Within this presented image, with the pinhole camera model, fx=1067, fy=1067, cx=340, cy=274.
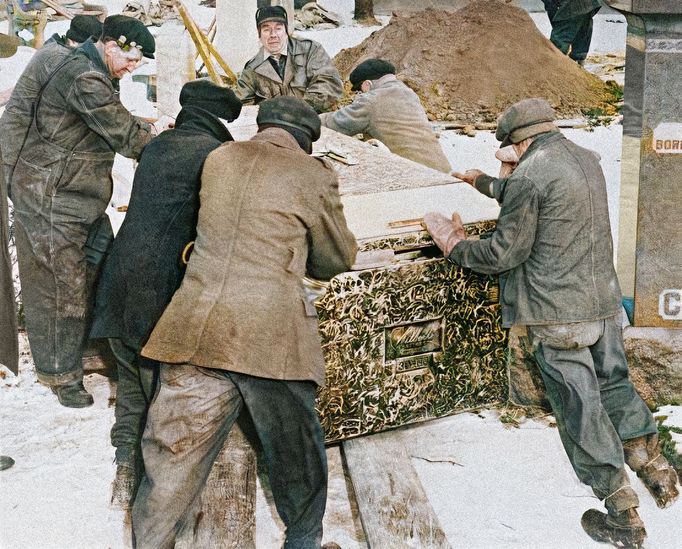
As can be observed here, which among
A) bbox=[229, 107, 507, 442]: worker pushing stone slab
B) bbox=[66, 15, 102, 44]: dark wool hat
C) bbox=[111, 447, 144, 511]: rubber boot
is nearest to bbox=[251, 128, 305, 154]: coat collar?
bbox=[229, 107, 507, 442]: worker pushing stone slab

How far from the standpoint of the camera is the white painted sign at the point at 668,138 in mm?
4262

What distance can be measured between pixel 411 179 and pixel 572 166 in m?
0.75

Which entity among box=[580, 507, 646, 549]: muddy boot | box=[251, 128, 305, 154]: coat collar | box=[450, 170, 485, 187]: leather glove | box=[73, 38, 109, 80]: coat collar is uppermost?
box=[73, 38, 109, 80]: coat collar

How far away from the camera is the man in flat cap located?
4238mm

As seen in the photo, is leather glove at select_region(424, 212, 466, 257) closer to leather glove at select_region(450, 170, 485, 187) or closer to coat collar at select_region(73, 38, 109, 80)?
leather glove at select_region(450, 170, 485, 187)

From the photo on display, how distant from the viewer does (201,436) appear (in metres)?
3.17

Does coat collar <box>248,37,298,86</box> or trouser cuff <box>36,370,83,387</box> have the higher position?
coat collar <box>248,37,298,86</box>

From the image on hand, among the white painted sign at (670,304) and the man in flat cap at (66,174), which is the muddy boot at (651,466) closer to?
the white painted sign at (670,304)

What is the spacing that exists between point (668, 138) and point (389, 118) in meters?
1.40

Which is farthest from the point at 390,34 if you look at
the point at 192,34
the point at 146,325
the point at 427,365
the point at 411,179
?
the point at 146,325

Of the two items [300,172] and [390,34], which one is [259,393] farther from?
[390,34]

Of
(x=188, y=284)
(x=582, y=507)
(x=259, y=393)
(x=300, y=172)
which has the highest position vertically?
(x=300, y=172)

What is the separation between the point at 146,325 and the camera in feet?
11.3

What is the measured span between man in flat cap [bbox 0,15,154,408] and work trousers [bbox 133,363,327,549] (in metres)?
1.38
